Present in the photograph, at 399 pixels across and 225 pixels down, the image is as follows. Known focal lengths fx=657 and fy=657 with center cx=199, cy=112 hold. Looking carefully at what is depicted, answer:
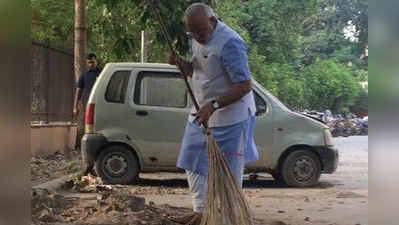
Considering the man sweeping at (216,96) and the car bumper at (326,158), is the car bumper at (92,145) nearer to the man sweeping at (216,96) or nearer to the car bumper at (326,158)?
the car bumper at (326,158)

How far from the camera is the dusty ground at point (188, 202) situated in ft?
18.0

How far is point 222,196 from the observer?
4.34m

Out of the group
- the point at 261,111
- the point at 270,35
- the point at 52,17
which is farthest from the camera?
the point at 270,35

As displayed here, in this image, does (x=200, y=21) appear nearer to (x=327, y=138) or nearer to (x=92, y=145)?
(x=92, y=145)

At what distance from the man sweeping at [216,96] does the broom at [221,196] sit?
166mm

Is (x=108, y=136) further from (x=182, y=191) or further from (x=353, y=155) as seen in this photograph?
(x=353, y=155)

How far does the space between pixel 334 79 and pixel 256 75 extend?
11551 mm

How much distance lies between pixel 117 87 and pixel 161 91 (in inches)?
24.7

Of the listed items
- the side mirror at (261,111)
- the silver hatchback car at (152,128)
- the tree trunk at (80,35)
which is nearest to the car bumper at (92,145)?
the silver hatchback car at (152,128)

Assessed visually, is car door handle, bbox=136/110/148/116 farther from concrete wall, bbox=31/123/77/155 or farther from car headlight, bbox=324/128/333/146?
concrete wall, bbox=31/123/77/155

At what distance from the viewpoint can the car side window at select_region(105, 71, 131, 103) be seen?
30.5 ft

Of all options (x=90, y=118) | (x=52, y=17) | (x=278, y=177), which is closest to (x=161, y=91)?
(x=90, y=118)

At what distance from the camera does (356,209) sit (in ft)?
23.5

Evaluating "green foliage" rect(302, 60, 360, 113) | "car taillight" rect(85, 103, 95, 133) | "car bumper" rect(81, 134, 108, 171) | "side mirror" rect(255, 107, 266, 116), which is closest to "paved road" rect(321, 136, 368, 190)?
"side mirror" rect(255, 107, 266, 116)
